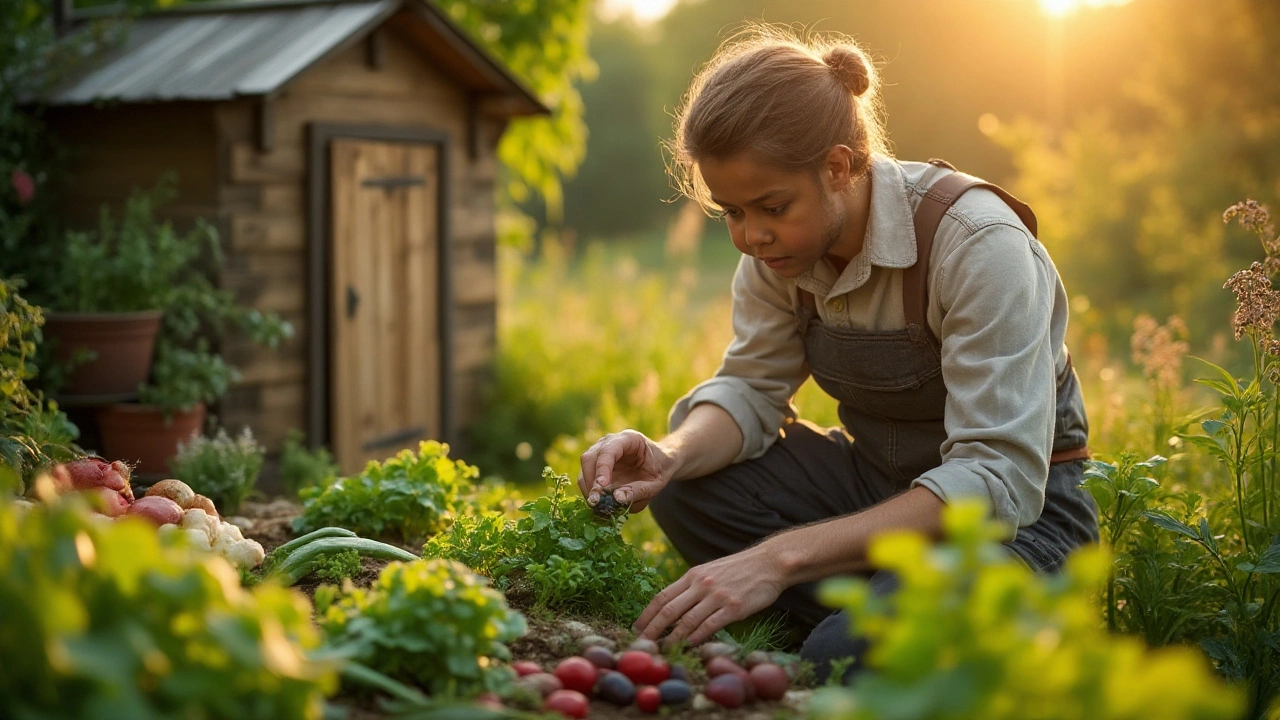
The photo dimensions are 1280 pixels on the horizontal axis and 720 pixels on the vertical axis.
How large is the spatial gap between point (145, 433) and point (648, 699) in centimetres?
355

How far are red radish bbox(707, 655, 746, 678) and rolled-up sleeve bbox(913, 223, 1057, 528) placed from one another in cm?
66

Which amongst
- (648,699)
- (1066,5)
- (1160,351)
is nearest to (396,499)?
(648,699)

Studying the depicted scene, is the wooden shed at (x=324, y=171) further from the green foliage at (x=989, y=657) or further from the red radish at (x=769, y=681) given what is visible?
the green foliage at (x=989, y=657)

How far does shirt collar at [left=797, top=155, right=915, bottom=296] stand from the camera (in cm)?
311

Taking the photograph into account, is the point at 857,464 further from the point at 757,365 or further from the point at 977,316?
the point at 977,316

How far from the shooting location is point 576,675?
7.64ft

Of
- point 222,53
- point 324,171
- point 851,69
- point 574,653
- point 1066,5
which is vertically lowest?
point 574,653

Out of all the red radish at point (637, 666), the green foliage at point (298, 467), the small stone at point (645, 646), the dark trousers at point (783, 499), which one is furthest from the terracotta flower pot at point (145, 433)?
the red radish at point (637, 666)

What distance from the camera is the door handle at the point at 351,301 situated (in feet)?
20.9

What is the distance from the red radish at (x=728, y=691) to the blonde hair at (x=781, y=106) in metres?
1.30

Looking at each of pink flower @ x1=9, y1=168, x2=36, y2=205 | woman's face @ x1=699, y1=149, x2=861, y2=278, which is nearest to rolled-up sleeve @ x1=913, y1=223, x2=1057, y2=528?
woman's face @ x1=699, y1=149, x2=861, y2=278

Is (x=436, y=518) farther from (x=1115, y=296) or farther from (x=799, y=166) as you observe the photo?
(x=1115, y=296)

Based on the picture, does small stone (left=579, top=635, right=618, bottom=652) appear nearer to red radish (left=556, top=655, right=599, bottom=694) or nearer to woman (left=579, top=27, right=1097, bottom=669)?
woman (left=579, top=27, right=1097, bottom=669)

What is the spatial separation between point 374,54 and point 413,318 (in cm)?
154
